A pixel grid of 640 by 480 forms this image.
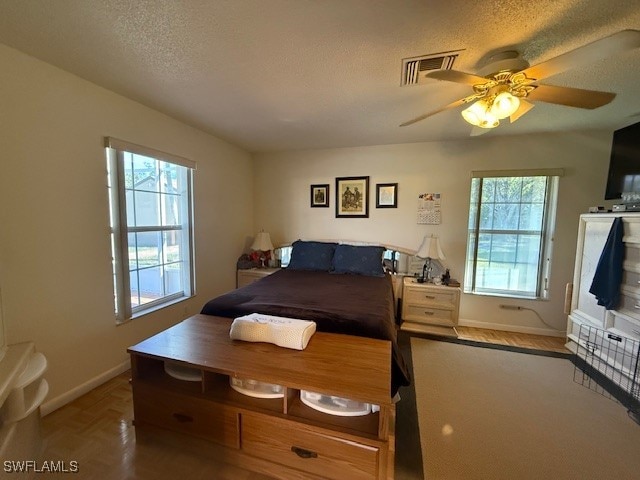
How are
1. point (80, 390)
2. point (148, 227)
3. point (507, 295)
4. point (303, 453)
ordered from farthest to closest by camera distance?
point (507, 295)
point (148, 227)
point (80, 390)
point (303, 453)

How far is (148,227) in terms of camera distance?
2465 mm

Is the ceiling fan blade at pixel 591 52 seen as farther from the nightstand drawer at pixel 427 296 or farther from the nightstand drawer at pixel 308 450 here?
the nightstand drawer at pixel 427 296

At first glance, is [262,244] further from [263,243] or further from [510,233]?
[510,233]

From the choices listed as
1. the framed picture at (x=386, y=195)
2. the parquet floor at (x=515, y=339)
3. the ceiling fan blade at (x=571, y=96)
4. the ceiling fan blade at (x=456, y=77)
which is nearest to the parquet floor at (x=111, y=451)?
the ceiling fan blade at (x=456, y=77)

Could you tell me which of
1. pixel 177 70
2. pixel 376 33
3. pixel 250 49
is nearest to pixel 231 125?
pixel 177 70

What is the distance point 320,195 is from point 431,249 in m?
1.65

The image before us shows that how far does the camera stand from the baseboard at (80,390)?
5.58 feet

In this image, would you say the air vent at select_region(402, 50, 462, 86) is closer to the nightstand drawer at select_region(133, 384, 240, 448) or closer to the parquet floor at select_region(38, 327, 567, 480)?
the nightstand drawer at select_region(133, 384, 240, 448)

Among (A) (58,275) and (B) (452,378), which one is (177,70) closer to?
(A) (58,275)

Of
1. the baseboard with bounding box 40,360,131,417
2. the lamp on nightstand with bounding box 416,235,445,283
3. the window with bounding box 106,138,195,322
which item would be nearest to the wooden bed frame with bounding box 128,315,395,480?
the baseboard with bounding box 40,360,131,417

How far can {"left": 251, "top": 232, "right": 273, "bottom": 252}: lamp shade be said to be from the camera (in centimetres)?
368

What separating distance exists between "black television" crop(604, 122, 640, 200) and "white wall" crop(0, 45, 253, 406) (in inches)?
175

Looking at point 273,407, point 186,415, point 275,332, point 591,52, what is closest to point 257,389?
point 273,407

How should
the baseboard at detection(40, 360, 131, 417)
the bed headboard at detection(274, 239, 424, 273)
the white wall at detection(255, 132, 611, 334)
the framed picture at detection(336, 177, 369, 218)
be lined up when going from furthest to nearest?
the framed picture at detection(336, 177, 369, 218) < the bed headboard at detection(274, 239, 424, 273) < the white wall at detection(255, 132, 611, 334) < the baseboard at detection(40, 360, 131, 417)
